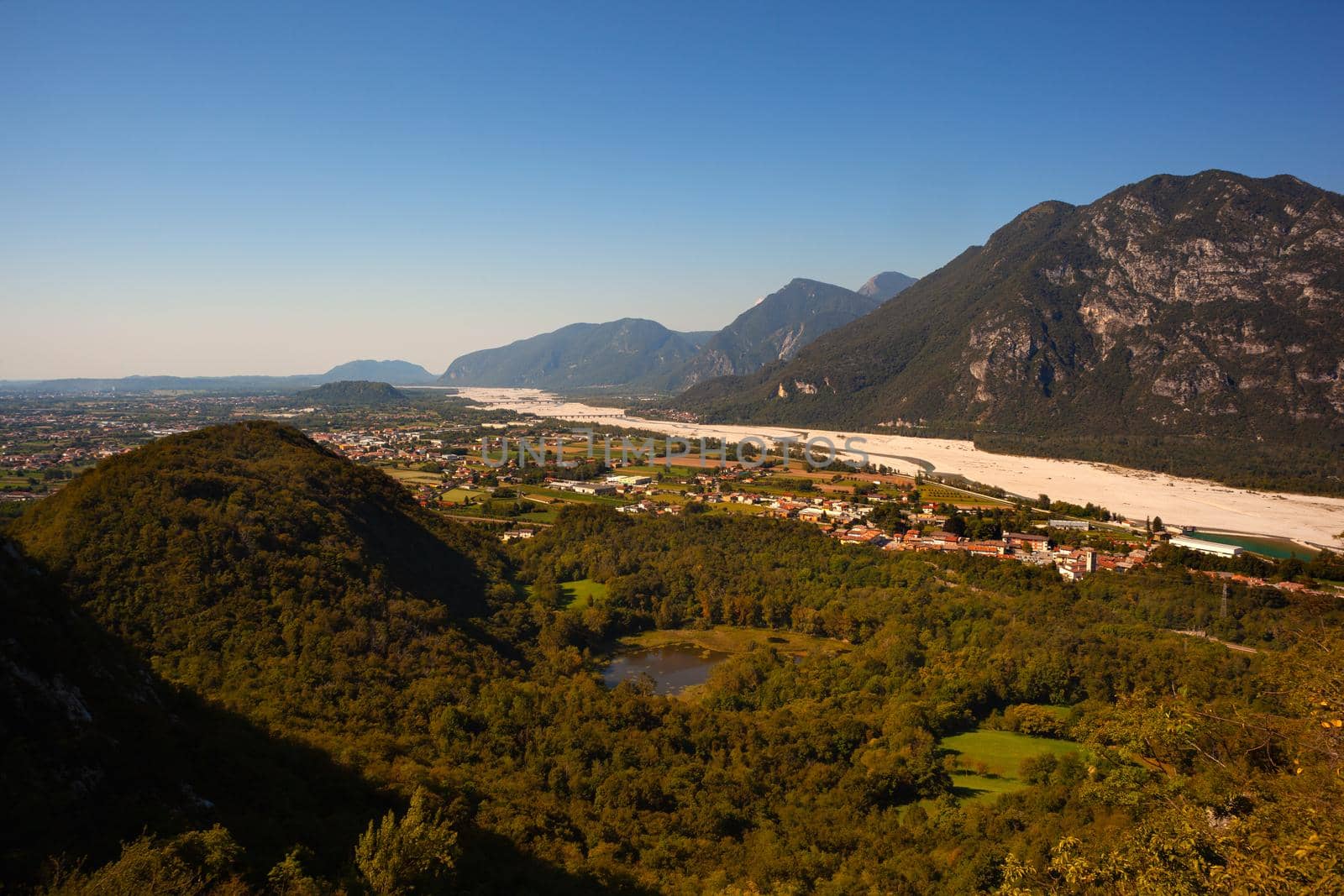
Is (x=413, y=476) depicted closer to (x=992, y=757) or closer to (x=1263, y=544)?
(x=992, y=757)

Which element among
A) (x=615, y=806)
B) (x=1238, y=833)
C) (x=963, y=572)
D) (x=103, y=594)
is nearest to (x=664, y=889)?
(x=615, y=806)

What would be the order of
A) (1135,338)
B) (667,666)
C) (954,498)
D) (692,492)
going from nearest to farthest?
(667,666), (954,498), (692,492), (1135,338)

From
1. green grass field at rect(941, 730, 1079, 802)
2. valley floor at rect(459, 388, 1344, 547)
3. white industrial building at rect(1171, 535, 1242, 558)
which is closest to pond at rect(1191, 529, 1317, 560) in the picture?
white industrial building at rect(1171, 535, 1242, 558)

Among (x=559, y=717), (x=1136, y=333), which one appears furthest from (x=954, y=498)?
(x=1136, y=333)

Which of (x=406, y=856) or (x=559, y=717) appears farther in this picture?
(x=559, y=717)

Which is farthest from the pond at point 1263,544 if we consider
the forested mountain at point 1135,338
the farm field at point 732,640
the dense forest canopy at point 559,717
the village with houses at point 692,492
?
the forested mountain at point 1135,338

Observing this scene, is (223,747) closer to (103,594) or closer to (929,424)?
(103,594)
